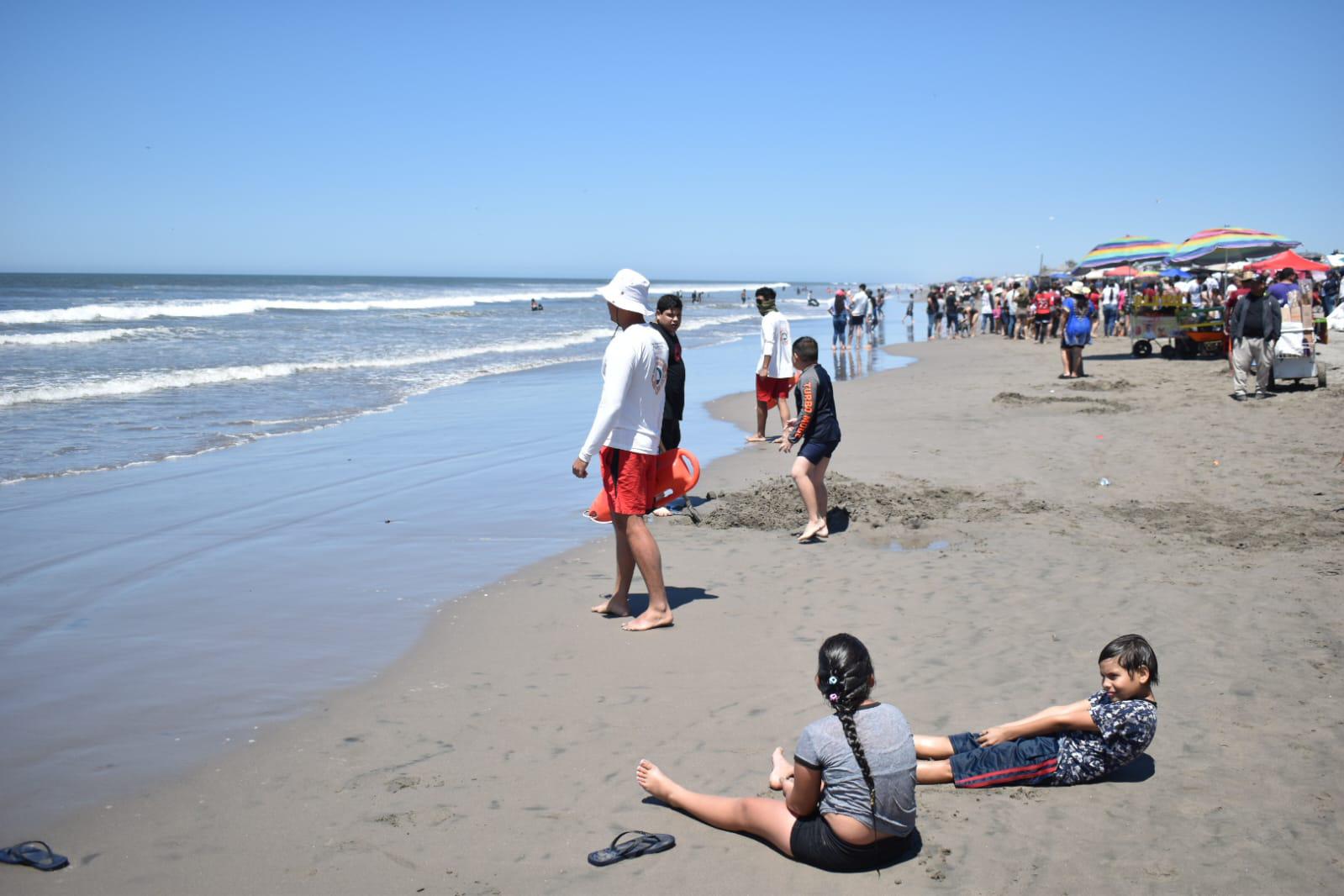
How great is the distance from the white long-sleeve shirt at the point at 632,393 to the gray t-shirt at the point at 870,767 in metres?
2.41

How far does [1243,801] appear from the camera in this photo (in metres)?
3.71

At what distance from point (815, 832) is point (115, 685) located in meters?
3.61

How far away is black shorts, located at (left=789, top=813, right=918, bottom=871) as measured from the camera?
3.37 m

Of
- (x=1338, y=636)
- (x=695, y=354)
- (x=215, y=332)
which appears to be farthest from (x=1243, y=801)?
(x=215, y=332)

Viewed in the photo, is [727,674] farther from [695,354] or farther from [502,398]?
[695,354]

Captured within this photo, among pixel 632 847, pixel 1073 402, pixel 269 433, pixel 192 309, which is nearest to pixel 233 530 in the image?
pixel 269 433

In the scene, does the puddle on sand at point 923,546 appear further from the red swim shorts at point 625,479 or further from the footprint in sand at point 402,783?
the footprint in sand at point 402,783

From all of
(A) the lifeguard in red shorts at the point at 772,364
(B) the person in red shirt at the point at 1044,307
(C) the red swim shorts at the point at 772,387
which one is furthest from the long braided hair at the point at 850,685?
(B) the person in red shirt at the point at 1044,307

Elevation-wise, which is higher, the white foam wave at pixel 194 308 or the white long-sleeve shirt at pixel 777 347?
the white foam wave at pixel 194 308

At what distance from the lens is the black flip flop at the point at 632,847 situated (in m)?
3.45

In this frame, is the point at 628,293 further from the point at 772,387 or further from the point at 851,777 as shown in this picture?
the point at 772,387

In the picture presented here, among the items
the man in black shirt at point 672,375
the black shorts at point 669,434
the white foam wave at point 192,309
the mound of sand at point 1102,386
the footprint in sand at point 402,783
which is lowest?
the footprint in sand at point 402,783

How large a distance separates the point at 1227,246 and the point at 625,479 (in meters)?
20.7

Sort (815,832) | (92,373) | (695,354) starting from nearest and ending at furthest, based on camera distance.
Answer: (815,832)
(92,373)
(695,354)
